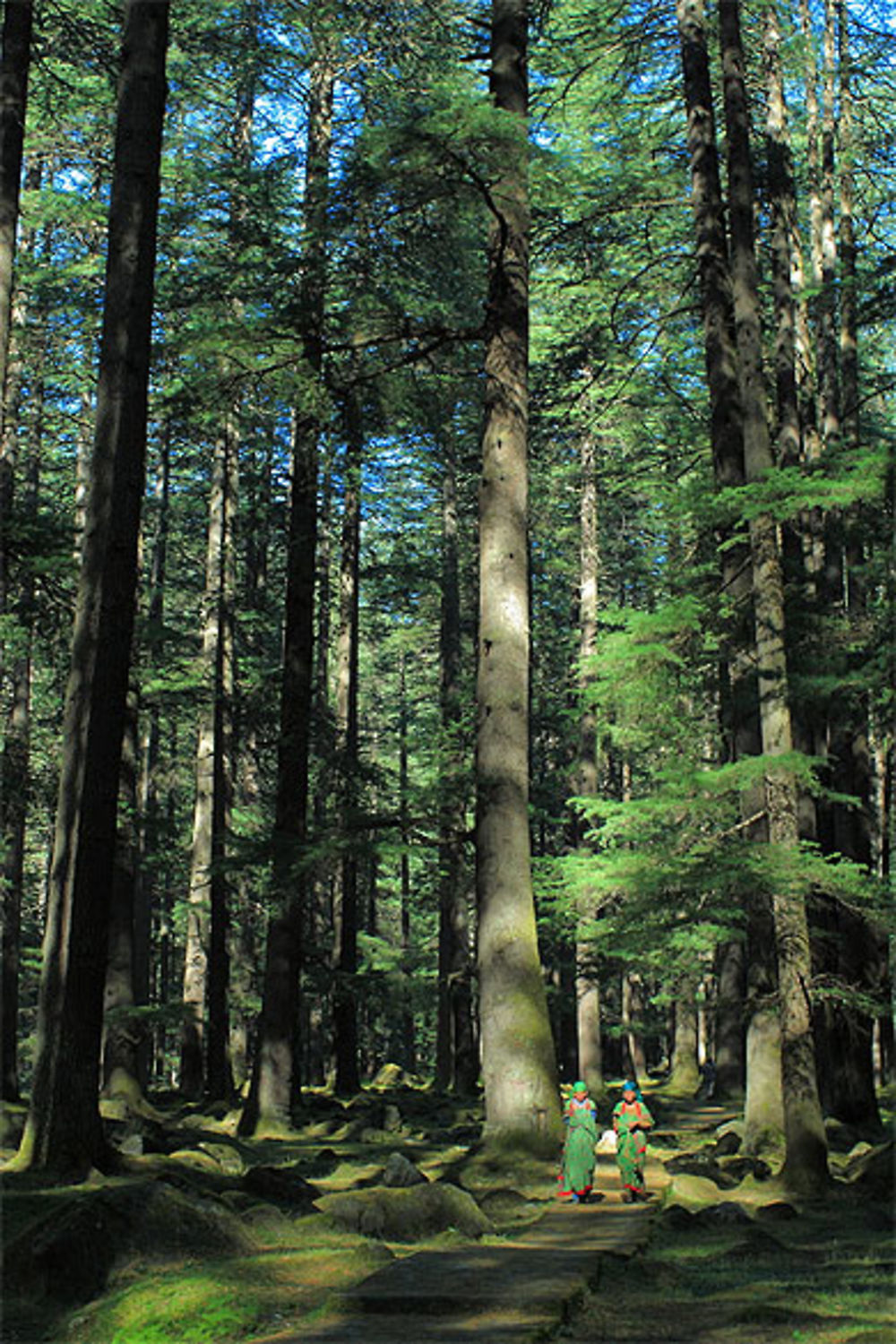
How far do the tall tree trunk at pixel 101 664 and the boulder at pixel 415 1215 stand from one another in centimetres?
218

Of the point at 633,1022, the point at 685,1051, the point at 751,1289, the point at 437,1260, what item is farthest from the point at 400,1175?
the point at 685,1051

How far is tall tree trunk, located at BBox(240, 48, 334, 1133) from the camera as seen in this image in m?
16.7

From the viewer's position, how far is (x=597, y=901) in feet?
44.7

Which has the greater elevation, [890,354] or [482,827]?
[890,354]

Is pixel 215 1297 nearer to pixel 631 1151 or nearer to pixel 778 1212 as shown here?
pixel 778 1212

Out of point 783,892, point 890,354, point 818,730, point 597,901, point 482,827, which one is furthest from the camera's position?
point 890,354

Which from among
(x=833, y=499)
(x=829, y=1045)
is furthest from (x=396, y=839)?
(x=829, y=1045)

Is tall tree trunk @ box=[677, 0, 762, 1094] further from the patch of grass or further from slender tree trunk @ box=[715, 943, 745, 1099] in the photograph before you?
slender tree trunk @ box=[715, 943, 745, 1099]

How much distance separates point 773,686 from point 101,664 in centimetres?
680

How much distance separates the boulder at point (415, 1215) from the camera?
25.5 feet

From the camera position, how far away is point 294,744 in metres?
18.0

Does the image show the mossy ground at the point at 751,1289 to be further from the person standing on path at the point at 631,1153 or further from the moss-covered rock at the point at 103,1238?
the moss-covered rock at the point at 103,1238

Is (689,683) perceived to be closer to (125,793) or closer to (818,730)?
(818,730)

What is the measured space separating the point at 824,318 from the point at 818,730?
7536 millimetres
